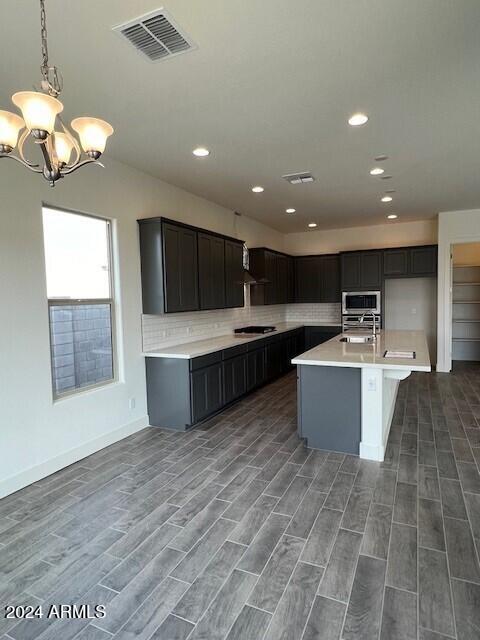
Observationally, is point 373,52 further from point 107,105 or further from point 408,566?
point 408,566

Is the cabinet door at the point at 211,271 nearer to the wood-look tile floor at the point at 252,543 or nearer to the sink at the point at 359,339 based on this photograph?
the sink at the point at 359,339

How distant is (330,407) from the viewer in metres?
3.59

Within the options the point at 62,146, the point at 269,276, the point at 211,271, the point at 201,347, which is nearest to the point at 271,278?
the point at 269,276

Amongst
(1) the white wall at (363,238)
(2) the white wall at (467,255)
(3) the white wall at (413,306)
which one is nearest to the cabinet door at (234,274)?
(1) the white wall at (363,238)

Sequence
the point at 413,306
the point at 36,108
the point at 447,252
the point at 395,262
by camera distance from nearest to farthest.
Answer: the point at 36,108 < the point at 447,252 < the point at 395,262 < the point at 413,306

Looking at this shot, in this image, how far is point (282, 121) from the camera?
10.2ft

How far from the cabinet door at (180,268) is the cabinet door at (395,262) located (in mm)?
4373

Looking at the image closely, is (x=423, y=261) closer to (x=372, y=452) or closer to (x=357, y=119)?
(x=357, y=119)

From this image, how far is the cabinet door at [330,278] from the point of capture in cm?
804

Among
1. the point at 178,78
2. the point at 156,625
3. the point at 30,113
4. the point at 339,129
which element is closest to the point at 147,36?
the point at 178,78

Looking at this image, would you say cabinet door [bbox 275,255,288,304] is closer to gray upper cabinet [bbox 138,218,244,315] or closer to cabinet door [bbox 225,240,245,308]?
cabinet door [bbox 225,240,245,308]

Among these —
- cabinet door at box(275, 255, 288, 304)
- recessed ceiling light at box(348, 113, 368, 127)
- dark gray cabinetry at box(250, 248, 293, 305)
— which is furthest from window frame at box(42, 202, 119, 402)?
cabinet door at box(275, 255, 288, 304)

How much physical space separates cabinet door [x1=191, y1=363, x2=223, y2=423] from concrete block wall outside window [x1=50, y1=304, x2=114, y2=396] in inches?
36.7

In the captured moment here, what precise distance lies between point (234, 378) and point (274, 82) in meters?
3.52
